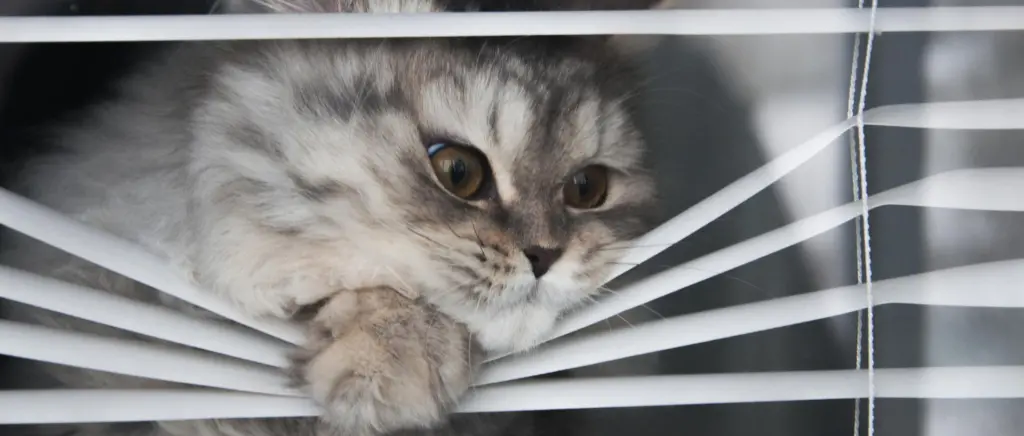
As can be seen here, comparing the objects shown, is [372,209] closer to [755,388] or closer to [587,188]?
[587,188]

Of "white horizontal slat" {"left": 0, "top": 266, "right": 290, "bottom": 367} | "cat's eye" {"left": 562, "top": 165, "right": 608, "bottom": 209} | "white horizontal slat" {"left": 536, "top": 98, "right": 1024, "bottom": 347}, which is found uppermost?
"cat's eye" {"left": 562, "top": 165, "right": 608, "bottom": 209}

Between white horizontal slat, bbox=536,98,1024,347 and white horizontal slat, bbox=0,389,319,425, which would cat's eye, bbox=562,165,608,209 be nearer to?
white horizontal slat, bbox=536,98,1024,347

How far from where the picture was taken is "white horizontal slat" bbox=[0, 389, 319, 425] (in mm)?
723

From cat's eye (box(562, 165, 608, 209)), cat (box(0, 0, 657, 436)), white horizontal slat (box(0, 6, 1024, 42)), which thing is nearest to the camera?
white horizontal slat (box(0, 6, 1024, 42))

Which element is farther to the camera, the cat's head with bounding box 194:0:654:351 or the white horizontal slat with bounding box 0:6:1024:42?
the cat's head with bounding box 194:0:654:351

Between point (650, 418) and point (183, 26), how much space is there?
2.71ft

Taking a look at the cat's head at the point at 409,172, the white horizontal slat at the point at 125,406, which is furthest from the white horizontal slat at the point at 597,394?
the cat's head at the point at 409,172

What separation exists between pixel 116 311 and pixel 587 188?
0.59 m

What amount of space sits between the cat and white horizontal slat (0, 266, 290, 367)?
0.09 meters

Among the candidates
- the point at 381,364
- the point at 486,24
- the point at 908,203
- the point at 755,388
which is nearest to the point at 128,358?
the point at 381,364

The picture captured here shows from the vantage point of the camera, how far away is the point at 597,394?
2.56ft

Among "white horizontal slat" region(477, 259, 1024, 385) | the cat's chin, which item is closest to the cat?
the cat's chin

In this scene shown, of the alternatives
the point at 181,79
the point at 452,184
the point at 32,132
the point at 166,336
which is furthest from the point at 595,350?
the point at 32,132

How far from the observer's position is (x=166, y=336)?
76 cm
